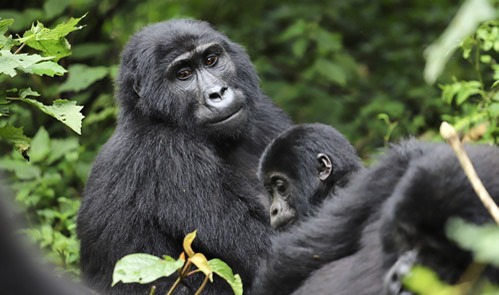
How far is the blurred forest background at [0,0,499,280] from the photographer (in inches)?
272

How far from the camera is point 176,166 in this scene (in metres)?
5.87

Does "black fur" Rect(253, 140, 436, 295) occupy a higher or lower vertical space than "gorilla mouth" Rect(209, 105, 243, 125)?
higher

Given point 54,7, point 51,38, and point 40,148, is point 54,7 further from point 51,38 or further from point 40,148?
point 51,38

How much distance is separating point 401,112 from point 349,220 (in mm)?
4843

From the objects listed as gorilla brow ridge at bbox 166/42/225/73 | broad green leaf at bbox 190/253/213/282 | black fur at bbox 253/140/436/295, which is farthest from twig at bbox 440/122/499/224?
gorilla brow ridge at bbox 166/42/225/73

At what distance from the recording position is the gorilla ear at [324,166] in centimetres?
557

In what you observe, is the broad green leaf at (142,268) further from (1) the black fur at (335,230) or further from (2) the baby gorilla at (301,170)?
(2) the baby gorilla at (301,170)

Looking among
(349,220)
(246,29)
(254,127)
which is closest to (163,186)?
(254,127)

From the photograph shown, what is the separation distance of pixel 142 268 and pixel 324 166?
1.75 meters

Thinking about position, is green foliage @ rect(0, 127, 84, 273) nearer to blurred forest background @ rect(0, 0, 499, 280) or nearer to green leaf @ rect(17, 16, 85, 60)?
blurred forest background @ rect(0, 0, 499, 280)

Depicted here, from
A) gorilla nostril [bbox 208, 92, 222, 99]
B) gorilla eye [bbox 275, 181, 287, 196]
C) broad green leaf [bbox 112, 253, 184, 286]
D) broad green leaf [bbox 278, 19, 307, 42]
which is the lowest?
broad green leaf [bbox 278, 19, 307, 42]

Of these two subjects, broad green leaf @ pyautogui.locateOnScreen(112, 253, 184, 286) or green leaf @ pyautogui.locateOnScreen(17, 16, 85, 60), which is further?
green leaf @ pyautogui.locateOnScreen(17, 16, 85, 60)

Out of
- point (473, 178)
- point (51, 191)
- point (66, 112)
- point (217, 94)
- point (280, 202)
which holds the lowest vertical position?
point (51, 191)

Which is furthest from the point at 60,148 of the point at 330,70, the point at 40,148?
the point at 330,70
